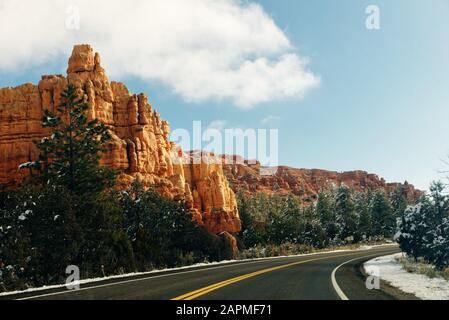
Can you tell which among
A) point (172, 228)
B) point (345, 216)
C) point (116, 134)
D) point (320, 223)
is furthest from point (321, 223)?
point (172, 228)

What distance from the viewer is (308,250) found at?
49594 mm

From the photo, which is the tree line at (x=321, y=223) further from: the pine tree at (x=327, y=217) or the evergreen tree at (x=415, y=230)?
the evergreen tree at (x=415, y=230)

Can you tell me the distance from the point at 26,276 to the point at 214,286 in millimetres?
9851

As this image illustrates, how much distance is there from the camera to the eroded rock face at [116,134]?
231 feet

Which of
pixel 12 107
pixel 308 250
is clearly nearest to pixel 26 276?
pixel 308 250

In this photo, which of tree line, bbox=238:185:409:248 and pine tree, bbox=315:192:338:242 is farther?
pine tree, bbox=315:192:338:242

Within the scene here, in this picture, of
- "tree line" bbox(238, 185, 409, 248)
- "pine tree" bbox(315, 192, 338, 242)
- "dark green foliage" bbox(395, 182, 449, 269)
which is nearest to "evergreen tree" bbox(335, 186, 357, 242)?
"tree line" bbox(238, 185, 409, 248)

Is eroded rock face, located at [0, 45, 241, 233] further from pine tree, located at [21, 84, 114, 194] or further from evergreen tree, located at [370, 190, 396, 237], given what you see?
pine tree, located at [21, 84, 114, 194]

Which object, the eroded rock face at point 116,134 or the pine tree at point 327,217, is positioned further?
the eroded rock face at point 116,134

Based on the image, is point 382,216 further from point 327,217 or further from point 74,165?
point 74,165

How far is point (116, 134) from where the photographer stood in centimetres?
7762

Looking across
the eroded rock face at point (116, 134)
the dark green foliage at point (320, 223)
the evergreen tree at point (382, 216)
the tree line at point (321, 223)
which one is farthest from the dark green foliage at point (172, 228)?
the evergreen tree at point (382, 216)

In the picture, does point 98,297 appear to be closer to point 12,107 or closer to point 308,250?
point 308,250

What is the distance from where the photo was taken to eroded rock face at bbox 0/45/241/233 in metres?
70.5
